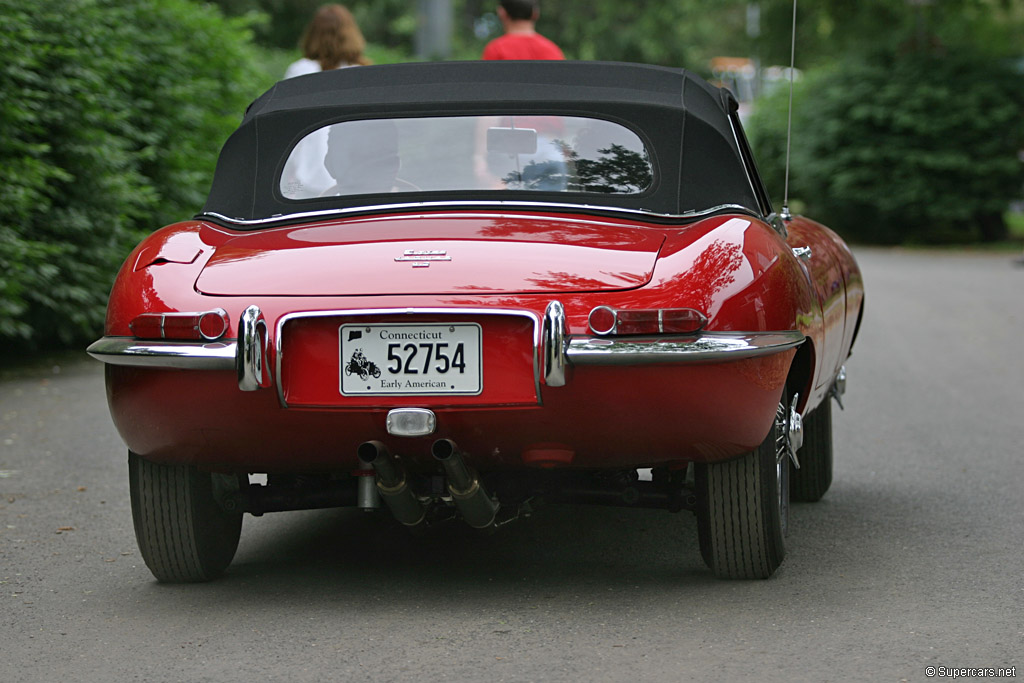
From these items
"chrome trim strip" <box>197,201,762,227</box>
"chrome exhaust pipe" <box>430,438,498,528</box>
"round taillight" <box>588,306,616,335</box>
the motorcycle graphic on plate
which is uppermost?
"chrome trim strip" <box>197,201,762,227</box>

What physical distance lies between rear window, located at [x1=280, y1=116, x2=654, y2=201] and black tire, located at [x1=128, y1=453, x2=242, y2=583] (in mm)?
940

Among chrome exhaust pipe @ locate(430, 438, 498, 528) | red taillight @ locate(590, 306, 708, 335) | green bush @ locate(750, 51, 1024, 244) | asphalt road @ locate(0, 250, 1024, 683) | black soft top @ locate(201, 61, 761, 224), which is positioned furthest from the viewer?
green bush @ locate(750, 51, 1024, 244)

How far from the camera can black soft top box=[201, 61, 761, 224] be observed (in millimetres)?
4441

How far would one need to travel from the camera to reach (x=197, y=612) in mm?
4188

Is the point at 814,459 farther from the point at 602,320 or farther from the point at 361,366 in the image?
the point at 361,366

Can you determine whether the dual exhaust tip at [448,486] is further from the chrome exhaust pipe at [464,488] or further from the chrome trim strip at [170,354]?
the chrome trim strip at [170,354]

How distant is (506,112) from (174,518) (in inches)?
63.4

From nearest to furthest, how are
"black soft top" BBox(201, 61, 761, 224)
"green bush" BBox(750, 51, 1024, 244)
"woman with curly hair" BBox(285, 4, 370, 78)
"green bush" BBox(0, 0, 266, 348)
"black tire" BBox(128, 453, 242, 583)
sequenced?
"black tire" BBox(128, 453, 242, 583) → "black soft top" BBox(201, 61, 761, 224) → "woman with curly hair" BBox(285, 4, 370, 78) → "green bush" BBox(0, 0, 266, 348) → "green bush" BBox(750, 51, 1024, 244)

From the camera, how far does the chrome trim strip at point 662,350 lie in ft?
12.1

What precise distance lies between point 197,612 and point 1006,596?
2.33m

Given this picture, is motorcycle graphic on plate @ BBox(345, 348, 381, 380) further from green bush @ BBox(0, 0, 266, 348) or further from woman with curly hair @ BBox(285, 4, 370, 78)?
green bush @ BBox(0, 0, 266, 348)

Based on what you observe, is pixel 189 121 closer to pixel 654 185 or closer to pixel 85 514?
pixel 85 514

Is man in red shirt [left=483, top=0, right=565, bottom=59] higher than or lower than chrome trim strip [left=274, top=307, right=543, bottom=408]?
higher

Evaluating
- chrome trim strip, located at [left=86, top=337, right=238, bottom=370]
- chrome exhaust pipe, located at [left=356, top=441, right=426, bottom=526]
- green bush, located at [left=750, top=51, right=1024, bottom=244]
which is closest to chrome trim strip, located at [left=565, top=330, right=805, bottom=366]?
chrome exhaust pipe, located at [left=356, top=441, right=426, bottom=526]
